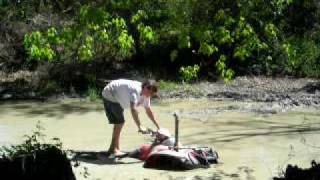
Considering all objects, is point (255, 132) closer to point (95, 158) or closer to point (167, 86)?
point (95, 158)

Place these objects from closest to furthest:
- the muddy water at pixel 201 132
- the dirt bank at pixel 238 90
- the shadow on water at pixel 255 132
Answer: the muddy water at pixel 201 132 < the shadow on water at pixel 255 132 < the dirt bank at pixel 238 90

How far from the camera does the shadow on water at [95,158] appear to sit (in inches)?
447

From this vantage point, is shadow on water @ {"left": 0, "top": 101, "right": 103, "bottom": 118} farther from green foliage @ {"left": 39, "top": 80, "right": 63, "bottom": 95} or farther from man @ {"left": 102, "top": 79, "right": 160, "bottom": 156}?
man @ {"left": 102, "top": 79, "right": 160, "bottom": 156}

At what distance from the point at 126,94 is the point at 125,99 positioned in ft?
0.36

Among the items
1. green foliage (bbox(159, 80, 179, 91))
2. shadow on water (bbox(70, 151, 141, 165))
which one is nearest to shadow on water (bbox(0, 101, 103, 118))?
green foliage (bbox(159, 80, 179, 91))

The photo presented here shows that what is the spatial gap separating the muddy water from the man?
27.2 inches

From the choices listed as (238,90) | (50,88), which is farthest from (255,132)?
(50,88)

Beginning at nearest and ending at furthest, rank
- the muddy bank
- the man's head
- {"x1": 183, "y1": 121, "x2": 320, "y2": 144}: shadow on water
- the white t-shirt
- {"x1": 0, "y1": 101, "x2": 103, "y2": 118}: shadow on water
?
the man's head → the white t-shirt → {"x1": 183, "y1": 121, "x2": 320, "y2": 144}: shadow on water → {"x1": 0, "y1": 101, "x2": 103, "y2": 118}: shadow on water → the muddy bank

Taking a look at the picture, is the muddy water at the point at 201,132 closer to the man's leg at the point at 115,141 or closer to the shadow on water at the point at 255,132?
the shadow on water at the point at 255,132

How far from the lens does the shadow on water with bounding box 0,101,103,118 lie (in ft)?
61.9

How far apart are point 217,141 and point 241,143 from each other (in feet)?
1.93

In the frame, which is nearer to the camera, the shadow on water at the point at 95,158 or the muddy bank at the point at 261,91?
the shadow on water at the point at 95,158

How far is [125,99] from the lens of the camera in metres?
11.7

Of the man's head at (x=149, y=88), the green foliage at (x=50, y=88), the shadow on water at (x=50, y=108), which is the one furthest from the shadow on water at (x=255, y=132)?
the green foliage at (x=50, y=88)
